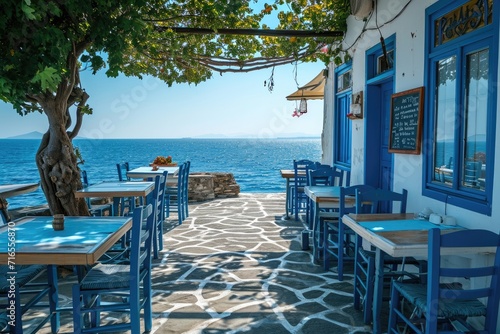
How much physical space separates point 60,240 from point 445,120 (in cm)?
333

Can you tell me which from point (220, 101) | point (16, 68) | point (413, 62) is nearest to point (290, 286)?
point (413, 62)

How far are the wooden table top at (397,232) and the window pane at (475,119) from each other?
46 centimetres

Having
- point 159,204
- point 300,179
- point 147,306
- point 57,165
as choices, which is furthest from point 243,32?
point 147,306

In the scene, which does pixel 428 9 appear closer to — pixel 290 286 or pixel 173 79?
pixel 290 286

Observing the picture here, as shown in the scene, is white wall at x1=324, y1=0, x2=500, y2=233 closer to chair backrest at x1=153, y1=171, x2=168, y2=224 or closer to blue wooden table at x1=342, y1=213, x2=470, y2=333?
blue wooden table at x1=342, y1=213, x2=470, y2=333

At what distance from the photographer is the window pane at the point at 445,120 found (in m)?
3.59

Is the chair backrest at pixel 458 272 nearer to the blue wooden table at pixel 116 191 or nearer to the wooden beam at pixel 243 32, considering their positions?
the blue wooden table at pixel 116 191

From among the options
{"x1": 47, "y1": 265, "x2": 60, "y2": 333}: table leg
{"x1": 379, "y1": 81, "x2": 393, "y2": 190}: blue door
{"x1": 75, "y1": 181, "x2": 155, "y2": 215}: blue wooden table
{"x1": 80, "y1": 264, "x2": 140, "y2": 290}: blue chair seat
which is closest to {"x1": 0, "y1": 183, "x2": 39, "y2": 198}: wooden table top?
{"x1": 75, "y1": 181, "x2": 155, "y2": 215}: blue wooden table

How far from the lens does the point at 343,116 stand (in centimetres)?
732

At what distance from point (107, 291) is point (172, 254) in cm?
294

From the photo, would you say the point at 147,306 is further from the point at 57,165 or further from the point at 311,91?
the point at 311,91

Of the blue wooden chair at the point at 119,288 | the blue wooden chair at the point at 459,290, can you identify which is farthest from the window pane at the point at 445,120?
the blue wooden chair at the point at 119,288

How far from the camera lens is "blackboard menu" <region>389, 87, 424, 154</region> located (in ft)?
13.5

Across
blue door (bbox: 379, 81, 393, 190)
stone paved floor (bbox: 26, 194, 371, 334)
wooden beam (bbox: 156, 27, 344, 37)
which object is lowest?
stone paved floor (bbox: 26, 194, 371, 334)
